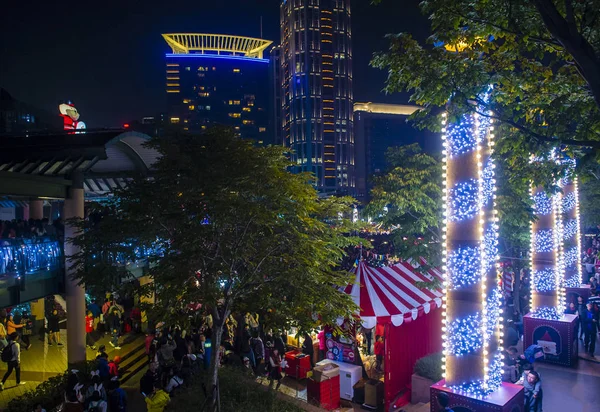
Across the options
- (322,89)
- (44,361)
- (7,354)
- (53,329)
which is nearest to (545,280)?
(7,354)

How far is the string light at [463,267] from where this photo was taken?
24.7ft

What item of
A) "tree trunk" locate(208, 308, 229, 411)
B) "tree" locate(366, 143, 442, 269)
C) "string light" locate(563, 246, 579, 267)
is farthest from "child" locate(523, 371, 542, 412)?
"string light" locate(563, 246, 579, 267)

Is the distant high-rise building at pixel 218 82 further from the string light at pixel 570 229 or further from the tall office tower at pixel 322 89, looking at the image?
the string light at pixel 570 229

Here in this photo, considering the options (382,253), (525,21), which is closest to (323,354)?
(525,21)

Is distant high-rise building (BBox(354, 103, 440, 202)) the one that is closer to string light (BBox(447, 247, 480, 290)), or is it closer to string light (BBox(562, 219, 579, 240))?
string light (BBox(562, 219, 579, 240))

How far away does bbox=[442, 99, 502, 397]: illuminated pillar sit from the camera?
7516 mm

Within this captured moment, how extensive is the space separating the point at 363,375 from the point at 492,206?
7.06 metres

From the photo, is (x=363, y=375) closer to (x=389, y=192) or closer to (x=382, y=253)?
(x=389, y=192)

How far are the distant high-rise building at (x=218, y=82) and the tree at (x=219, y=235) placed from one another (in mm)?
135982

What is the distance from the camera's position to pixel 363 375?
12633 millimetres

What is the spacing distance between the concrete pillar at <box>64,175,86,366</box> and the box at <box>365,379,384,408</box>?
333 inches

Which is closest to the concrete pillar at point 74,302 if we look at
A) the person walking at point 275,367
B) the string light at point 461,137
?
the person walking at point 275,367

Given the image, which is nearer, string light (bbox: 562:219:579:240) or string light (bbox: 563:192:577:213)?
string light (bbox: 562:219:579:240)

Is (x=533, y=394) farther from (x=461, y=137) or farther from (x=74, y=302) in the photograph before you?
(x=74, y=302)
